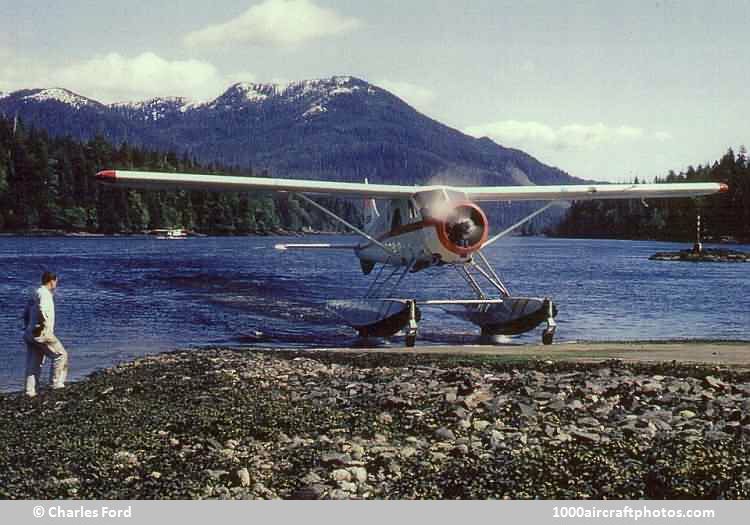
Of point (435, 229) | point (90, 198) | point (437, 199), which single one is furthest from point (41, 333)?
point (90, 198)

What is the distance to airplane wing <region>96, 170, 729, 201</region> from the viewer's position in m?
13.0

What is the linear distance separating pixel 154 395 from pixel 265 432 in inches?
105

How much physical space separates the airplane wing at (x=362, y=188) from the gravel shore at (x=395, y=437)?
4907 mm

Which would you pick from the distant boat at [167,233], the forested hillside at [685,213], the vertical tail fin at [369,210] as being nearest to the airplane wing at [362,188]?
the vertical tail fin at [369,210]

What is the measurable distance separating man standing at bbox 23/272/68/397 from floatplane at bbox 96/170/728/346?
4086mm

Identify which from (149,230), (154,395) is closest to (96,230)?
(149,230)

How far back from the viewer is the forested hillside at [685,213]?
87500mm

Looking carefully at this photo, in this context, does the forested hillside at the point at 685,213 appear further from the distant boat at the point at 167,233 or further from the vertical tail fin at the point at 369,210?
the distant boat at the point at 167,233

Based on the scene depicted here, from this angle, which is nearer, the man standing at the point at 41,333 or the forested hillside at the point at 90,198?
the man standing at the point at 41,333

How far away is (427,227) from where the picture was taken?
545 inches

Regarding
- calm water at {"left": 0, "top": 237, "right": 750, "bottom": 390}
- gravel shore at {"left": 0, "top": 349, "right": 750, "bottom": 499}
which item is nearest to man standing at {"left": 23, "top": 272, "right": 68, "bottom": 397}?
gravel shore at {"left": 0, "top": 349, "right": 750, "bottom": 499}

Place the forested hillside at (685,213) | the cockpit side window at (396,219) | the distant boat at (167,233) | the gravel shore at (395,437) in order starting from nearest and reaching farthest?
1. the gravel shore at (395,437)
2. the cockpit side window at (396,219)
3. the forested hillside at (685,213)
4. the distant boat at (167,233)
